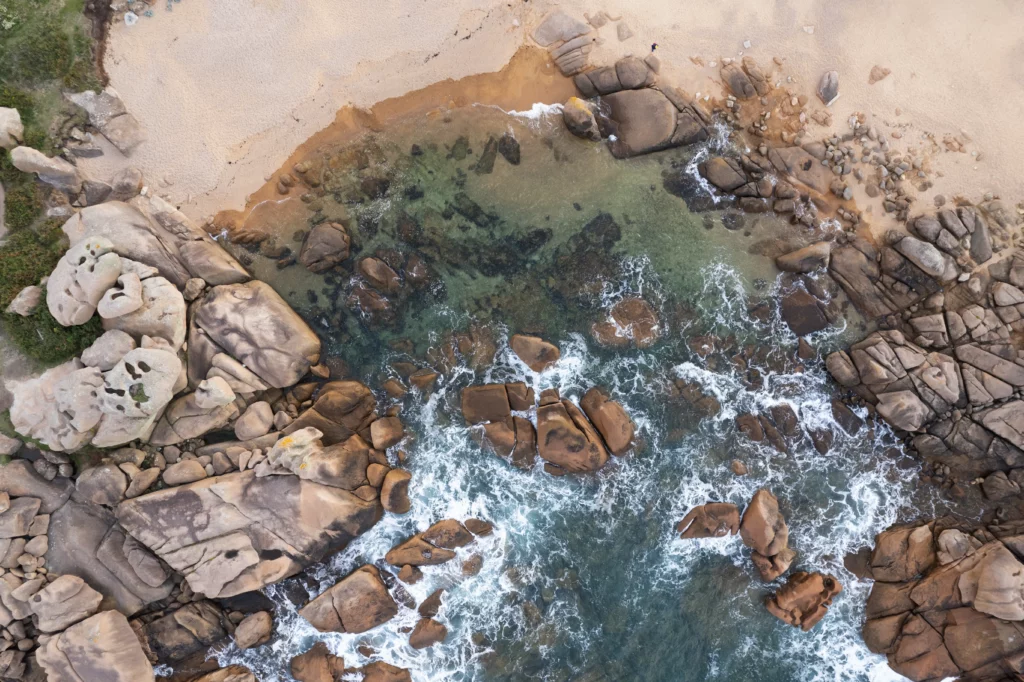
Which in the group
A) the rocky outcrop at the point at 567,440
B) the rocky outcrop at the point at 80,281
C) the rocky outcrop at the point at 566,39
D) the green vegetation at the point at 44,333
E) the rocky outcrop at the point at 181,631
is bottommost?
the rocky outcrop at the point at 181,631

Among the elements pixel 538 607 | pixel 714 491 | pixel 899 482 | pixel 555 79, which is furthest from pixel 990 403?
pixel 555 79

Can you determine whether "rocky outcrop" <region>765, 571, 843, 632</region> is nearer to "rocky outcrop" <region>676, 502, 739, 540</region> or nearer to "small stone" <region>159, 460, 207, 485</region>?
"rocky outcrop" <region>676, 502, 739, 540</region>

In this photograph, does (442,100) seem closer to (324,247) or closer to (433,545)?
(324,247)

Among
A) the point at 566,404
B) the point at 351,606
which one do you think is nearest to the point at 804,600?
the point at 566,404

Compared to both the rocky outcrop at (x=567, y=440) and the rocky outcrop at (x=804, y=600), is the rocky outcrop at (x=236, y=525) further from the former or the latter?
the rocky outcrop at (x=804, y=600)

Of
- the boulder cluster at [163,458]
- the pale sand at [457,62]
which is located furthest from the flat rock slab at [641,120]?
the boulder cluster at [163,458]

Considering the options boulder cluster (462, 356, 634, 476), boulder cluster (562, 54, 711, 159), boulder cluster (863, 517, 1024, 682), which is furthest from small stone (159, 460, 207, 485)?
boulder cluster (863, 517, 1024, 682)
